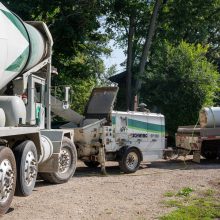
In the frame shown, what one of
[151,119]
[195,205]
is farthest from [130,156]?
[195,205]

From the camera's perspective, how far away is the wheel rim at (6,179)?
762 centimetres

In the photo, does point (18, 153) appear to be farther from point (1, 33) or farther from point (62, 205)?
point (1, 33)

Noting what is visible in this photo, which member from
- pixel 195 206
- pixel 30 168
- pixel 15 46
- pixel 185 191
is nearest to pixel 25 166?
pixel 30 168

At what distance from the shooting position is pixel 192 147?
A: 17.5 meters

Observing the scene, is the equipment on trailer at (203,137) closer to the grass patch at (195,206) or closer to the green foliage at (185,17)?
the grass patch at (195,206)

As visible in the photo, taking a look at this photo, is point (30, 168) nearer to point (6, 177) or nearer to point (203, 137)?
point (6, 177)

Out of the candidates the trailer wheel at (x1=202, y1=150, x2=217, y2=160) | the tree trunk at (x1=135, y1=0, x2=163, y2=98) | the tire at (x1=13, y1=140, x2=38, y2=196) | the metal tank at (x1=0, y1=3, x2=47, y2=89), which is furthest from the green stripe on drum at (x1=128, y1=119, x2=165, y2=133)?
the tree trunk at (x1=135, y1=0, x2=163, y2=98)

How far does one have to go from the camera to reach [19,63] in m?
9.51

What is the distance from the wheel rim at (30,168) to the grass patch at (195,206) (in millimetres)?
2462

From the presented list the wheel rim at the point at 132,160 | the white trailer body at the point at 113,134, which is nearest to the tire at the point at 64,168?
the white trailer body at the point at 113,134

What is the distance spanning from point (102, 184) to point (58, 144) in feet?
4.91

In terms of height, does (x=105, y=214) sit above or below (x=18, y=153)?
below

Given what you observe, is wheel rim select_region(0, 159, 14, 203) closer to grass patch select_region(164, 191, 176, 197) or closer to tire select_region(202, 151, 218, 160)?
grass patch select_region(164, 191, 176, 197)

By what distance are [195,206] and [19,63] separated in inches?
165
